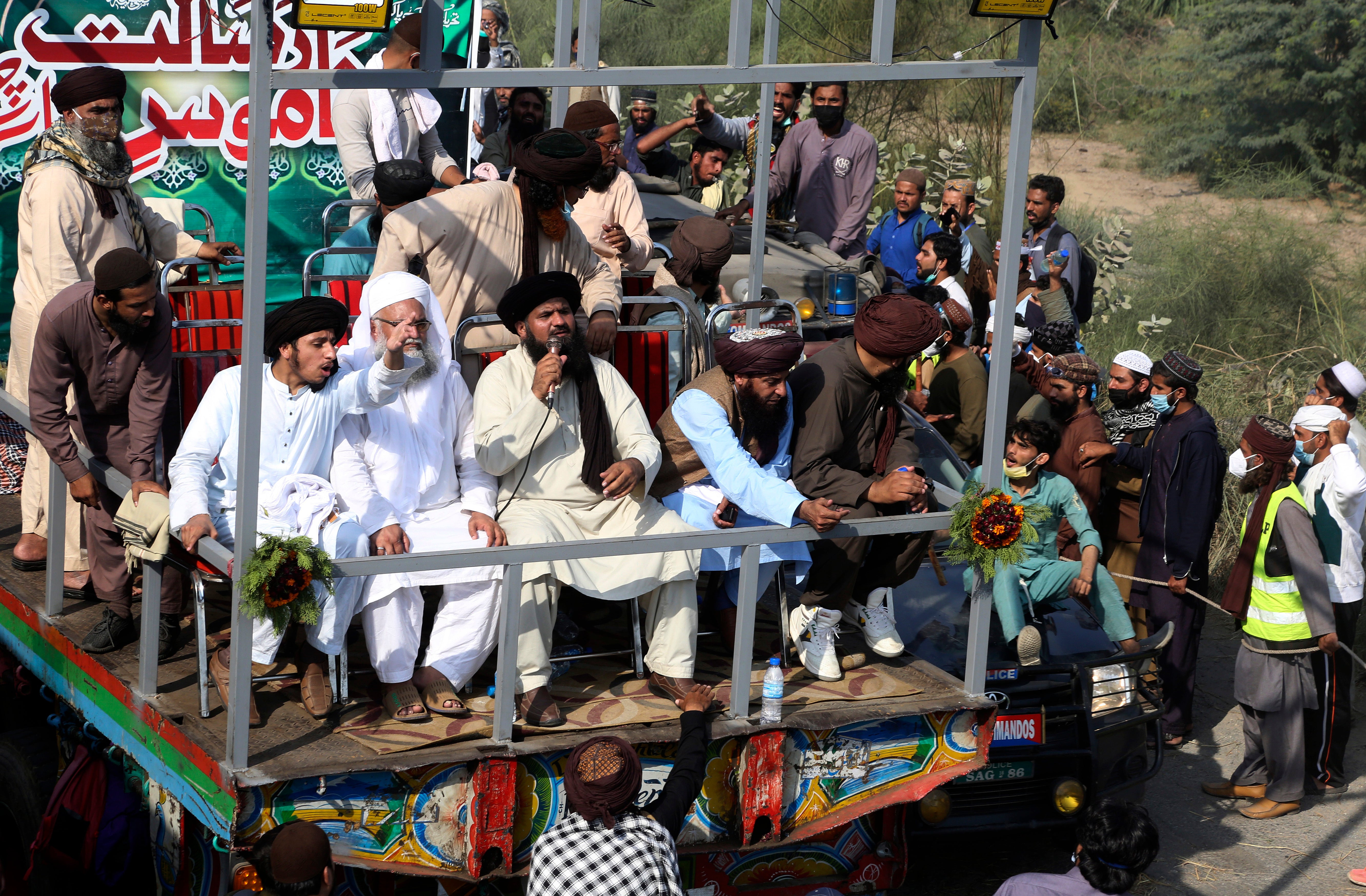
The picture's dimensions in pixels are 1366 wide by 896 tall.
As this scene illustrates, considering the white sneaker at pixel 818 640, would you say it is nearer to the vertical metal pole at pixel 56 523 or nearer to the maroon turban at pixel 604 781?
the maroon turban at pixel 604 781

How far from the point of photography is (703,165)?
10141 millimetres

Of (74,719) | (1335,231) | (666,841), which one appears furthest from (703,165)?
(1335,231)

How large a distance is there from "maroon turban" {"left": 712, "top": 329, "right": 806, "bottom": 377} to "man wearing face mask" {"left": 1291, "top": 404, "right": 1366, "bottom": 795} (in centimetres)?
325

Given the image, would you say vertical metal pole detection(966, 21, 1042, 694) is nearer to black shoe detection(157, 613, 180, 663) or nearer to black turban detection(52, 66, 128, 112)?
black shoe detection(157, 613, 180, 663)

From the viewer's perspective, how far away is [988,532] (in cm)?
470

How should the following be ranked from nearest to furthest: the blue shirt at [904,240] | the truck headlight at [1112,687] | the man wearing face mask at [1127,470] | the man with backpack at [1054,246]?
the truck headlight at [1112,687]
the man wearing face mask at [1127,470]
the man with backpack at [1054,246]
the blue shirt at [904,240]

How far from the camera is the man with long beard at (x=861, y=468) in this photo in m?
4.97

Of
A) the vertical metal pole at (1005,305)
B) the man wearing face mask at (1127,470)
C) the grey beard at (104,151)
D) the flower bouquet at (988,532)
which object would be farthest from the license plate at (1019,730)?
the grey beard at (104,151)

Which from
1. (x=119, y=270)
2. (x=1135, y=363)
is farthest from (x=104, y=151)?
(x=1135, y=363)

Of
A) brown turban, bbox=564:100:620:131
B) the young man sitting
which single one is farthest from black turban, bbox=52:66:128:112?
the young man sitting

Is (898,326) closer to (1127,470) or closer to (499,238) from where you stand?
(499,238)

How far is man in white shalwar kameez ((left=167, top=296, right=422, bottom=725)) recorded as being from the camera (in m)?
4.49

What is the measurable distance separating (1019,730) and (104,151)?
4.26 metres

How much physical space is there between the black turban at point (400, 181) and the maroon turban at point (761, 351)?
1.89 metres
